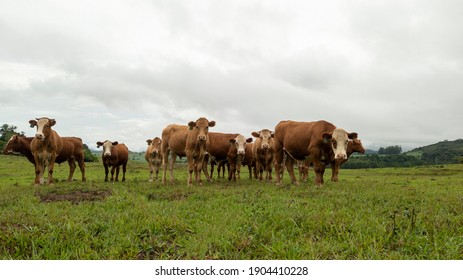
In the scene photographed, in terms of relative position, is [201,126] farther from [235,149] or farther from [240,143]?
[235,149]

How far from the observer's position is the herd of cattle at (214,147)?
12.9m

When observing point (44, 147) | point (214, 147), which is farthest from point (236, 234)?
point (44, 147)

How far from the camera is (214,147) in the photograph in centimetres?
1848

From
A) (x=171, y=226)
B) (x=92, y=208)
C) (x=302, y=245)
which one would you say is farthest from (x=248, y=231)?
(x=92, y=208)

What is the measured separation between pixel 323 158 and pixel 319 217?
748 centimetres

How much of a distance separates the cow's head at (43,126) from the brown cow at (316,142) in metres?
11.1

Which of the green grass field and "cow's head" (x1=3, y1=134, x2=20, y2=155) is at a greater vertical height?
"cow's head" (x1=3, y1=134, x2=20, y2=155)

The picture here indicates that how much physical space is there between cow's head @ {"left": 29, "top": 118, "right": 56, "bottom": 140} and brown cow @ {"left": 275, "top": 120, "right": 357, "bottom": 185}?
11.1 metres

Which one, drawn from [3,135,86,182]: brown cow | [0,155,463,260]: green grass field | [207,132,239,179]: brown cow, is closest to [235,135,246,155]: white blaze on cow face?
[207,132,239,179]: brown cow

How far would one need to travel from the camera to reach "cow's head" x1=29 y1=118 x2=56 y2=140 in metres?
14.3

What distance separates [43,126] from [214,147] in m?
8.75

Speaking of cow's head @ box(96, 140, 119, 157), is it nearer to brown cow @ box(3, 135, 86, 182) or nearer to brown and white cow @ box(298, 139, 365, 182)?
brown cow @ box(3, 135, 86, 182)
